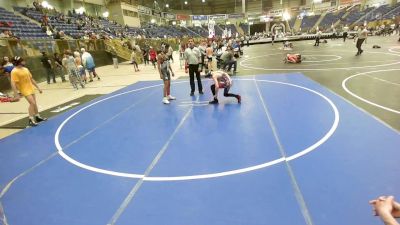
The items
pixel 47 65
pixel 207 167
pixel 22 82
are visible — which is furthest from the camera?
pixel 47 65

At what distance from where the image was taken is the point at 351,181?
4051 millimetres

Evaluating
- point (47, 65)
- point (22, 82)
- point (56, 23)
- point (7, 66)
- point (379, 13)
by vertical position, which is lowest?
point (22, 82)

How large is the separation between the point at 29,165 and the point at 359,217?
6238mm

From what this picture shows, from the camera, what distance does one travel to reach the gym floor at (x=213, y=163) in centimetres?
373

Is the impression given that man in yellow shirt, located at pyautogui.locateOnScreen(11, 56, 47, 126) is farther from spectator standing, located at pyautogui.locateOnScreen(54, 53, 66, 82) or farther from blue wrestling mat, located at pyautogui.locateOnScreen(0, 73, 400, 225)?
spectator standing, located at pyautogui.locateOnScreen(54, 53, 66, 82)

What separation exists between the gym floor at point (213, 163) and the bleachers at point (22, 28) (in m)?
16.2

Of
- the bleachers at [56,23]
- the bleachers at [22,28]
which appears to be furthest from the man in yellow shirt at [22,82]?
the bleachers at [56,23]

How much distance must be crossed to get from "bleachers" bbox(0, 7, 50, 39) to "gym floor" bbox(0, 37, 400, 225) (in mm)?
16180

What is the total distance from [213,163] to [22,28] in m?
23.9

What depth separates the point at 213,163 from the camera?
502 cm

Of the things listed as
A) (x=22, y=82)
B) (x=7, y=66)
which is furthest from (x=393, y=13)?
(x=22, y=82)

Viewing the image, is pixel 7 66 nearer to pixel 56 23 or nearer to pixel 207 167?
pixel 207 167

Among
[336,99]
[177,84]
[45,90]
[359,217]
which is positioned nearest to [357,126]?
[336,99]

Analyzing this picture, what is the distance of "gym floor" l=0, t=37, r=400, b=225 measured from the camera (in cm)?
373
